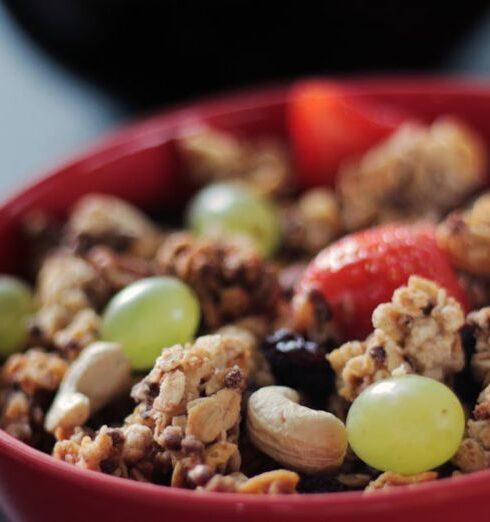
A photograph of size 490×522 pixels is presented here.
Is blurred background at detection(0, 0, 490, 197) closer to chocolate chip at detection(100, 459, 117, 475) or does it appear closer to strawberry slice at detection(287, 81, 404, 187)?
strawberry slice at detection(287, 81, 404, 187)

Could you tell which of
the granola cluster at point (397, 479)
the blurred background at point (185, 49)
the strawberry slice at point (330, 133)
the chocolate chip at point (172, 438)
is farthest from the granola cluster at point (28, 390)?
the blurred background at point (185, 49)

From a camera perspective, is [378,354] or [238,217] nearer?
[378,354]

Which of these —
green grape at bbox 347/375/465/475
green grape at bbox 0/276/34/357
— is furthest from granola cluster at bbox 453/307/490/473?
green grape at bbox 0/276/34/357

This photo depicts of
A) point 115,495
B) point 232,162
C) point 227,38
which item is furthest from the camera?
point 227,38

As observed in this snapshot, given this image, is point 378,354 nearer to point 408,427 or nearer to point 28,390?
point 408,427

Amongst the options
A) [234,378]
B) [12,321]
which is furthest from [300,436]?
[12,321]

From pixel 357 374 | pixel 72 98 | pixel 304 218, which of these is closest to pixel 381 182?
pixel 304 218

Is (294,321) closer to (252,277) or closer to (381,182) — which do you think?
(252,277)
